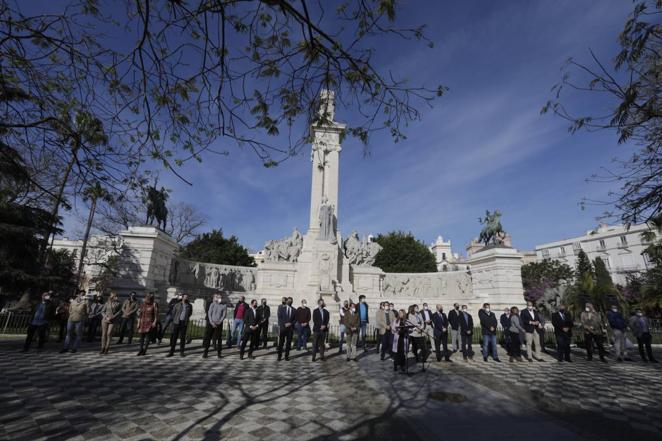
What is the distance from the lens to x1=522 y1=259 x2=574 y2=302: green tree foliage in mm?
33812

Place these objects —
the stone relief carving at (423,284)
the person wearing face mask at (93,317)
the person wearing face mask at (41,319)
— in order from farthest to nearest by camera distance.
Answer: the stone relief carving at (423,284) < the person wearing face mask at (93,317) < the person wearing face mask at (41,319)

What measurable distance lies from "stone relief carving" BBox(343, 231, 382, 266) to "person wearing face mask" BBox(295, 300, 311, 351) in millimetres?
10848

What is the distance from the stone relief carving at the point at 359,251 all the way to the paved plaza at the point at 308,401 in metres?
13.5

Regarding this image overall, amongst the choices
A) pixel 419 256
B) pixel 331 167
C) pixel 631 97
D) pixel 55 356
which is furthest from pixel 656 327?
pixel 55 356

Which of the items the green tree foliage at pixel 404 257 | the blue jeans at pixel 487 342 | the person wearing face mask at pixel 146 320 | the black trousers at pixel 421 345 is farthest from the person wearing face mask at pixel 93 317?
the green tree foliage at pixel 404 257

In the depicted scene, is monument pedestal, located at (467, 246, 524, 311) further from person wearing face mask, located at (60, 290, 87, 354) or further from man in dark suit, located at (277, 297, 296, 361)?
person wearing face mask, located at (60, 290, 87, 354)

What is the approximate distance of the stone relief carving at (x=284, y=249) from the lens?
67.8ft

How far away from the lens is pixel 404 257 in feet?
130

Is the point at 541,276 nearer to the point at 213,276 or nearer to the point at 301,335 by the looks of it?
the point at 213,276

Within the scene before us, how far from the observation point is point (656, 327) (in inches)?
661

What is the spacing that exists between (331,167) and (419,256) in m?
22.2

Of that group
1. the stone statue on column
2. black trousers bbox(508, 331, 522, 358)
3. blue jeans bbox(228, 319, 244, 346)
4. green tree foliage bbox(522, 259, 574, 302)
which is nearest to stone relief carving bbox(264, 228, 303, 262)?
the stone statue on column

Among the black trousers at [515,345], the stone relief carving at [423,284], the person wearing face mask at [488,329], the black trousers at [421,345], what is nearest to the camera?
the black trousers at [421,345]

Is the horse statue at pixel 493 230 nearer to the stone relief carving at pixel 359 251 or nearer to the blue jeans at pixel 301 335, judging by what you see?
the stone relief carving at pixel 359 251
